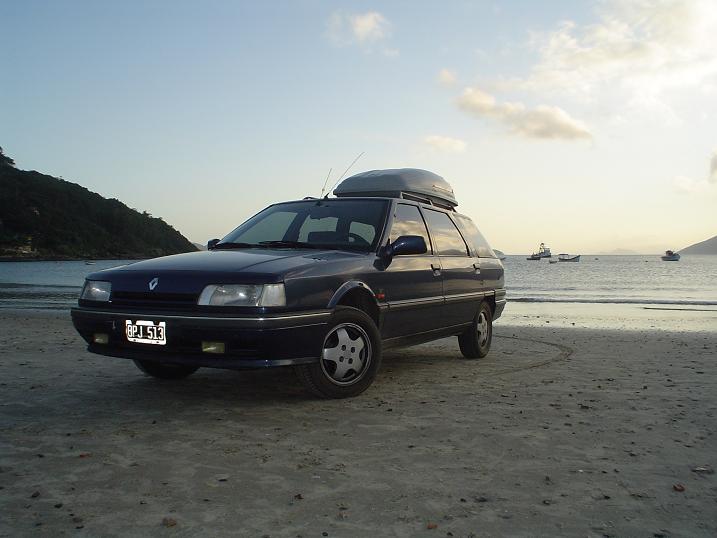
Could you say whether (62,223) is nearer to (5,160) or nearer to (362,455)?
(5,160)

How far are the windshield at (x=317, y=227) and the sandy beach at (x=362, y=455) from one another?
1.26 metres

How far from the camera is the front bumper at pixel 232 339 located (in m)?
4.25

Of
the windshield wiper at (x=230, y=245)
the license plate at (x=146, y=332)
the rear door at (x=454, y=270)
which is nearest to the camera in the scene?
the license plate at (x=146, y=332)

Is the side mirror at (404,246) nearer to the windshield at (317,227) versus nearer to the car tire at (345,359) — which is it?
the windshield at (317,227)

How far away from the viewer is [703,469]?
3.33 m

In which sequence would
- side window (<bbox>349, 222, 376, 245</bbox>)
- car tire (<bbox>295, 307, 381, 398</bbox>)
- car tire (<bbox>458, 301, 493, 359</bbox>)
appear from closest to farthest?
1. car tire (<bbox>295, 307, 381, 398</bbox>)
2. side window (<bbox>349, 222, 376, 245</bbox>)
3. car tire (<bbox>458, 301, 493, 359</bbox>)

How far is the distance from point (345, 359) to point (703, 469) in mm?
2527

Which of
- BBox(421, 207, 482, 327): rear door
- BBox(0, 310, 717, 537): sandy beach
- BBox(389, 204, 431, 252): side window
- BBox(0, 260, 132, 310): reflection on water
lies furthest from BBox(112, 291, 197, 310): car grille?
BBox(0, 260, 132, 310): reflection on water

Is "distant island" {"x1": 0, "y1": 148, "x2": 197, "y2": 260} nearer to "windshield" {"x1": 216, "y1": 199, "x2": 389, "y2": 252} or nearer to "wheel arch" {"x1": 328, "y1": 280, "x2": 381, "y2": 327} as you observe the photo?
"windshield" {"x1": 216, "y1": 199, "x2": 389, "y2": 252}

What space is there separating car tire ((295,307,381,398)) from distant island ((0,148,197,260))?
378 ft

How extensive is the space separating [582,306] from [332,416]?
17642 mm

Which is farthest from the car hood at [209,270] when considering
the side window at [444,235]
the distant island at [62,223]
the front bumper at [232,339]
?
the distant island at [62,223]

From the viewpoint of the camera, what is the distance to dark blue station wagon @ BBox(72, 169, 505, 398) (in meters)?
4.32

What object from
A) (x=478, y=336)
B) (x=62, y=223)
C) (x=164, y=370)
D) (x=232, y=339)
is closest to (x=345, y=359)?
(x=232, y=339)
